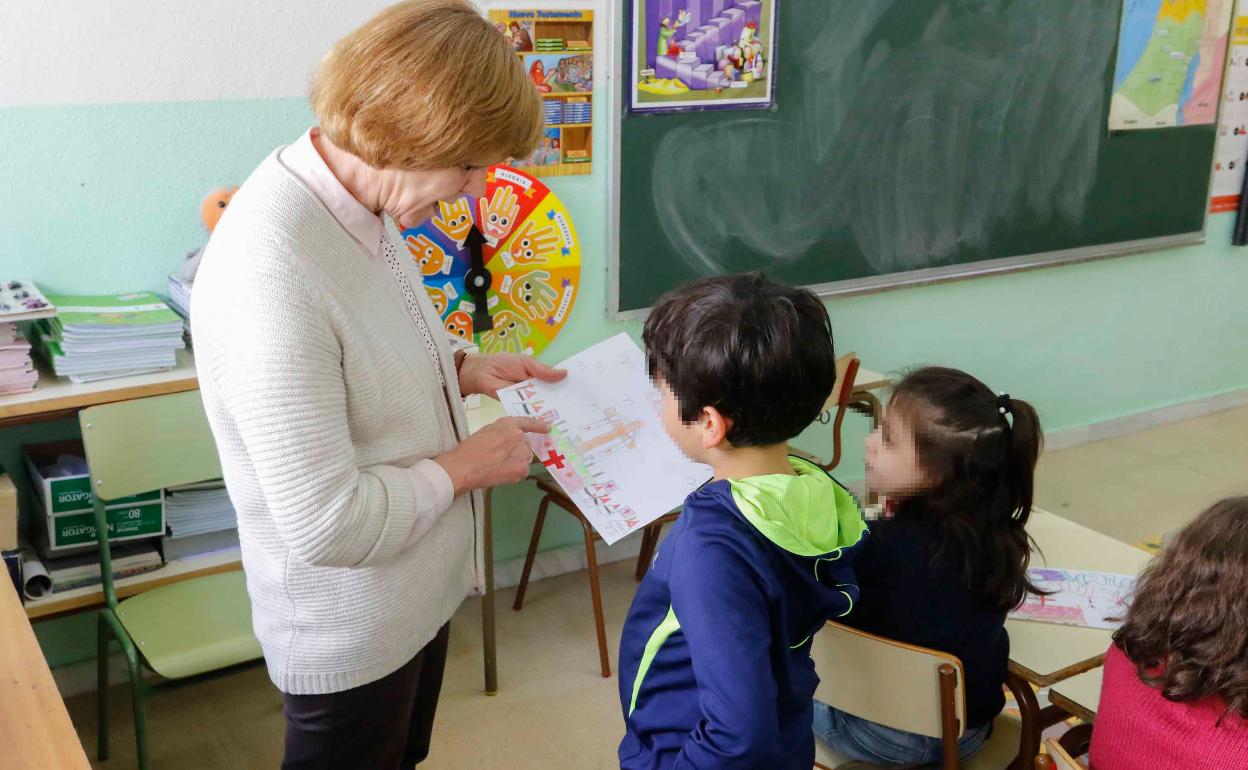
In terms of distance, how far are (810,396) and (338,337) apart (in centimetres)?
54

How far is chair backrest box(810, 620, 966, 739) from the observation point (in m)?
1.53

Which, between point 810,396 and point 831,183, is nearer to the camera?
point 810,396

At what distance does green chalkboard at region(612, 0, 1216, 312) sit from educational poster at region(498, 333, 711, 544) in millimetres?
1122

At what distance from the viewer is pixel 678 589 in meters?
1.18

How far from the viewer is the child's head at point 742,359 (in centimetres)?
121

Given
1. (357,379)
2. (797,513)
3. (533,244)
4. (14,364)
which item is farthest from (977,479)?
(14,364)

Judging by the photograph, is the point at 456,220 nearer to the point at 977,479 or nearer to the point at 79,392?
the point at 79,392

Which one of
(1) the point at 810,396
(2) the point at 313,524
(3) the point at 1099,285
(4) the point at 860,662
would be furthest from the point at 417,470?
(3) the point at 1099,285

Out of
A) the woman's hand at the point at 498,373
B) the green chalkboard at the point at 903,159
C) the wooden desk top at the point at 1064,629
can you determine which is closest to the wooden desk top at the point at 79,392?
the woman's hand at the point at 498,373

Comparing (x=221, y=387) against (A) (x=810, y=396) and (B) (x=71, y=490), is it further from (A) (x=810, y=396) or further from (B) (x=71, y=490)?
(B) (x=71, y=490)

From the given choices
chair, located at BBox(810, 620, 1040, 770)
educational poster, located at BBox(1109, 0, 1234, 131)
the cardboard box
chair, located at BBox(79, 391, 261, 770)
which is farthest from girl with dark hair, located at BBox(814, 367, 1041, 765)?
educational poster, located at BBox(1109, 0, 1234, 131)

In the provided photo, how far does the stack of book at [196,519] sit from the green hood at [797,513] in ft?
4.93

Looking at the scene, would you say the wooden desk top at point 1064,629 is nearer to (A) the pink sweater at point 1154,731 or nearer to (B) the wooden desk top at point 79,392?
(A) the pink sweater at point 1154,731

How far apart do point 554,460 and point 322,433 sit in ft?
2.28
